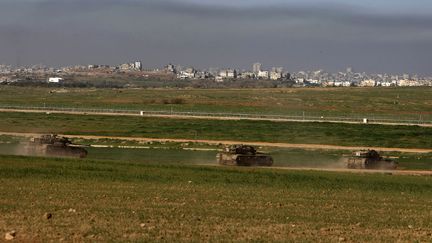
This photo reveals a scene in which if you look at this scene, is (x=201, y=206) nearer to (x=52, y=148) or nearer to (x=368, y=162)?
(x=368, y=162)

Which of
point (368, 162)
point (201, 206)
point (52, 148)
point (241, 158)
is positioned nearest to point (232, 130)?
point (52, 148)

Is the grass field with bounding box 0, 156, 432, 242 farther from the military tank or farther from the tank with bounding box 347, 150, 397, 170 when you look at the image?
the military tank

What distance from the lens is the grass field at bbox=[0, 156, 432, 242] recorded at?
1931 cm

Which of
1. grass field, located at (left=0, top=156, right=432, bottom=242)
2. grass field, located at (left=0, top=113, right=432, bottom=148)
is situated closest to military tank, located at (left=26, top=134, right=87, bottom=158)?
grass field, located at (left=0, top=156, right=432, bottom=242)

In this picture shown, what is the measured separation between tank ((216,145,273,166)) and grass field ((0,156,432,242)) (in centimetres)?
1322

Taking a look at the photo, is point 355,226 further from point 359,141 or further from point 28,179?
point 359,141

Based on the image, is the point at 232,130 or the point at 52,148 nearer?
the point at 52,148

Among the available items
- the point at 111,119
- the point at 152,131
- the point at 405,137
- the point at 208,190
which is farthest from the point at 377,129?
the point at 208,190

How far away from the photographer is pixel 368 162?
54.8 meters

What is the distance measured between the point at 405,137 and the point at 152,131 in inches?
1097

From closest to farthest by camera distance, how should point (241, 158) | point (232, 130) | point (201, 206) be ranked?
point (201, 206) → point (241, 158) → point (232, 130)

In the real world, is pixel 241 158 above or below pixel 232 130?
above

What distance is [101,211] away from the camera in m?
22.3

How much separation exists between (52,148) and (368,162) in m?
21.7
